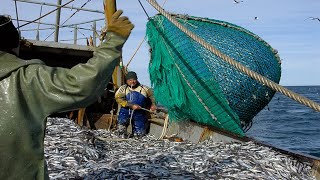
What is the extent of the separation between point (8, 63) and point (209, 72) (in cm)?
558

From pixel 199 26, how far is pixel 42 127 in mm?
6326

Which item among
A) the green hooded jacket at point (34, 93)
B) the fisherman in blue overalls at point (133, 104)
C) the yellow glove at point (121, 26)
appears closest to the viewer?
the green hooded jacket at point (34, 93)

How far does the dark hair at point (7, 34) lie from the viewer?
7.83ft

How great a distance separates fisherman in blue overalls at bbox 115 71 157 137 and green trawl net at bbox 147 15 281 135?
1178 mm

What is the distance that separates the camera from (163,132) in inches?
355

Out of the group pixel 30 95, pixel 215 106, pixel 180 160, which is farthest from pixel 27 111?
pixel 215 106

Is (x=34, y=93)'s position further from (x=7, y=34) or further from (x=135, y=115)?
(x=135, y=115)

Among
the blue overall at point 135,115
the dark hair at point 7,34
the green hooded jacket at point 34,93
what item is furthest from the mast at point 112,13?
the green hooded jacket at point 34,93

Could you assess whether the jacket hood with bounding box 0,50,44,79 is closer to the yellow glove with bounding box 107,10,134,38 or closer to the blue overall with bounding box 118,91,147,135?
the yellow glove with bounding box 107,10,134,38

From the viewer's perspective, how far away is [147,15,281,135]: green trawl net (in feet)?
25.2

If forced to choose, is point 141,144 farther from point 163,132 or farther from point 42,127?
point 42,127

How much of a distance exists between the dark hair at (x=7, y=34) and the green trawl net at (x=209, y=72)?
17.9ft

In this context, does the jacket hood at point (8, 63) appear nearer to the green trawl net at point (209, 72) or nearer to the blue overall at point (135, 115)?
the green trawl net at point (209, 72)

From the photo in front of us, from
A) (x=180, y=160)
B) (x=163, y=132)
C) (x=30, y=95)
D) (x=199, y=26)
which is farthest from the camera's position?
(x=163, y=132)
